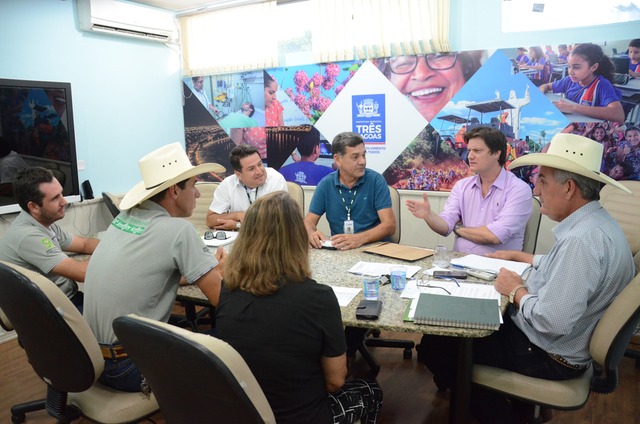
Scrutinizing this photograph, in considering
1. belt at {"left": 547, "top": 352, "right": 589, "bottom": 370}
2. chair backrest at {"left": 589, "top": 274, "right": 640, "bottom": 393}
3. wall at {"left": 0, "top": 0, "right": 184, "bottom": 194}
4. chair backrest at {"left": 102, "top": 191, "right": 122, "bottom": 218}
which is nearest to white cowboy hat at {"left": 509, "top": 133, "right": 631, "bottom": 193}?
chair backrest at {"left": 589, "top": 274, "right": 640, "bottom": 393}

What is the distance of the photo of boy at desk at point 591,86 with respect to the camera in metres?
3.47

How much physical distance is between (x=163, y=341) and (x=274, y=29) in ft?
13.6

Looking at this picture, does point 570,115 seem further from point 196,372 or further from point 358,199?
point 196,372

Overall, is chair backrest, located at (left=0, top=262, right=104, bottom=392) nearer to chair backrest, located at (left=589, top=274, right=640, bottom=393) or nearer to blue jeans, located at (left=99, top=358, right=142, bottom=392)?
blue jeans, located at (left=99, top=358, right=142, bottom=392)

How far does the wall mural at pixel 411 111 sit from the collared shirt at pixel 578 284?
207 centimetres

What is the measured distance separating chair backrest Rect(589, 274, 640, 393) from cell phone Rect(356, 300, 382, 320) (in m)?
0.75

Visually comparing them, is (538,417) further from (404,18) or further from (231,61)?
(231,61)

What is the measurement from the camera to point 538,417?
1.95 meters

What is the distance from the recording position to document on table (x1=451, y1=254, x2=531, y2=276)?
2.27 meters

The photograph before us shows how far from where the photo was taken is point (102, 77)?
14.9ft

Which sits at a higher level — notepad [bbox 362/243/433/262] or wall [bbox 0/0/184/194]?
wall [bbox 0/0/184/194]

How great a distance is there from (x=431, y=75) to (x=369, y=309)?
2.77 metres

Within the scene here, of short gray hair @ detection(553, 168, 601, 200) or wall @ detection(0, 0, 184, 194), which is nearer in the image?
short gray hair @ detection(553, 168, 601, 200)

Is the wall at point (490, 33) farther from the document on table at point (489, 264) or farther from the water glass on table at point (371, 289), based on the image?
the water glass on table at point (371, 289)
